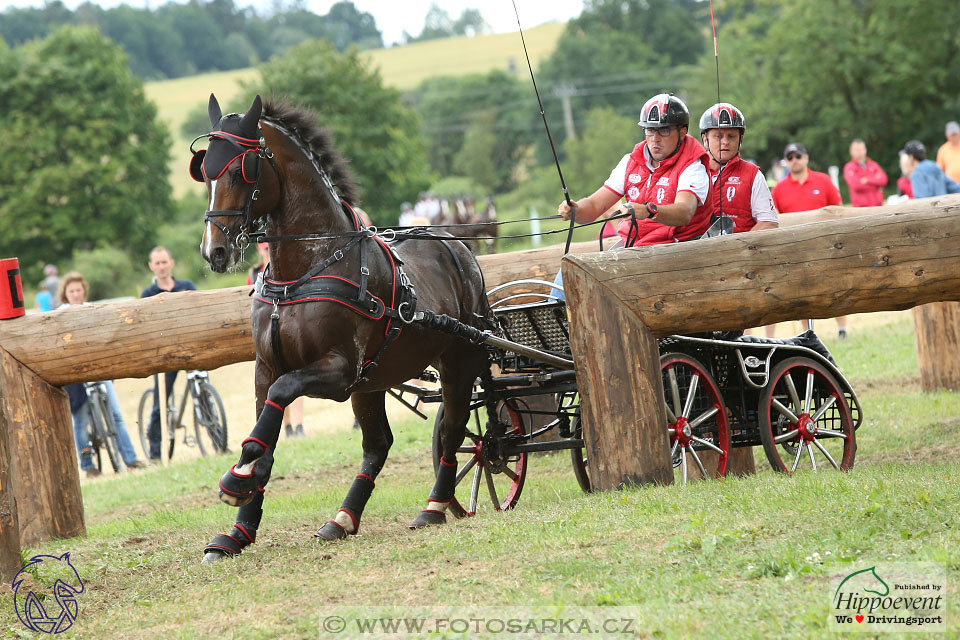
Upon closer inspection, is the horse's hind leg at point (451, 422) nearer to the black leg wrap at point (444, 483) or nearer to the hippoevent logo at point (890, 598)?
the black leg wrap at point (444, 483)

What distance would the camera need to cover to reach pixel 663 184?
6.96 meters

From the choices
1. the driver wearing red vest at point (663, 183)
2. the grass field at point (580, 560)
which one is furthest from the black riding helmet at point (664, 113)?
the grass field at point (580, 560)

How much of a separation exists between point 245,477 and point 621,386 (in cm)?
208

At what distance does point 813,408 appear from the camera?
7418mm

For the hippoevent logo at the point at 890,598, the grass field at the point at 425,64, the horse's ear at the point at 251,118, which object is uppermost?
the grass field at the point at 425,64

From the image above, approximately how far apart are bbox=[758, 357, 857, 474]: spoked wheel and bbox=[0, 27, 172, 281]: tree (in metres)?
39.9

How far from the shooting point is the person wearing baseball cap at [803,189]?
12.7 m

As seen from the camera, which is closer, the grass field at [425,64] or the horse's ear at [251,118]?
the horse's ear at [251,118]

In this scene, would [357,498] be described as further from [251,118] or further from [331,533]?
[251,118]

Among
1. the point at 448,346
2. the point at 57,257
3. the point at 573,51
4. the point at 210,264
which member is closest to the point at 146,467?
the point at 448,346

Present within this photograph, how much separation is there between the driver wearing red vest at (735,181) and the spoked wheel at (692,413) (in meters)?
1.11

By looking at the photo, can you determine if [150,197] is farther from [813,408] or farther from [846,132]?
[813,408]

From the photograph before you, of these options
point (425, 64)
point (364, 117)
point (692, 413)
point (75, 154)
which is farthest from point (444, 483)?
point (425, 64)

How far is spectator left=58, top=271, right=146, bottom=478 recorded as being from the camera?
1212 centimetres
